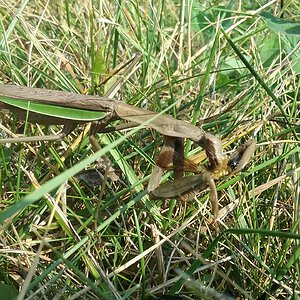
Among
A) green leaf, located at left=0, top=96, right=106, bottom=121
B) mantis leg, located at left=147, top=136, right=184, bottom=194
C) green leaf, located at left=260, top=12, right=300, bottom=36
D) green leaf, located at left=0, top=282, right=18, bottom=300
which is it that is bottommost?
green leaf, located at left=0, top=282, right=18, bottom=300

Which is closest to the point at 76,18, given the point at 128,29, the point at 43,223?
the point at 128,29

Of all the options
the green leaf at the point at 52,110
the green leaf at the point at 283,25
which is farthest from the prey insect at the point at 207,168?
the green leaf at the point at 283,25

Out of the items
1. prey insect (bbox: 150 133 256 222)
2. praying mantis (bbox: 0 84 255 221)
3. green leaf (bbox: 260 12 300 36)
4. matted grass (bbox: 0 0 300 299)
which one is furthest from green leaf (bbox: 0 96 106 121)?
green leaf (bbox: 260 12 300 36)

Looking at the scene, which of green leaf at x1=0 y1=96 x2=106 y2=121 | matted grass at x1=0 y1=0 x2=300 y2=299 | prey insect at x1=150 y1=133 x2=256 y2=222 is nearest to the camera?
prey insect at x1=150 y1=133 x2=256 y2=222

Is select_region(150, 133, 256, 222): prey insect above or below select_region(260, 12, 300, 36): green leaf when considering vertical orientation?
below

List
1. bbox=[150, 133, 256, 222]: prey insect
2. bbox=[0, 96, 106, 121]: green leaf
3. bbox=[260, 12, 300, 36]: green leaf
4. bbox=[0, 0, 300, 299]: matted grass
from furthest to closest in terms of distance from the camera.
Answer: bbox=[260, 12, 300, 36]: green leaf → bbox=[0, 96, 106, 121]: green leaf → bbox=[0, 0, 300, 299]: matted grass → bbox=[150, 133, 256, 222]: prey insect

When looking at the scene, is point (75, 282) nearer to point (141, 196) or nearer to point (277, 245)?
point (141, 196)

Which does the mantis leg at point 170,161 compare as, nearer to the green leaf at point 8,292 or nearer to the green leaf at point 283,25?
the green leaf at point 8,292

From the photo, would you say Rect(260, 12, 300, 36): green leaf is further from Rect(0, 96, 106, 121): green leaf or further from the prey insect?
Rect(0, 96, 106, 121): green leaf
